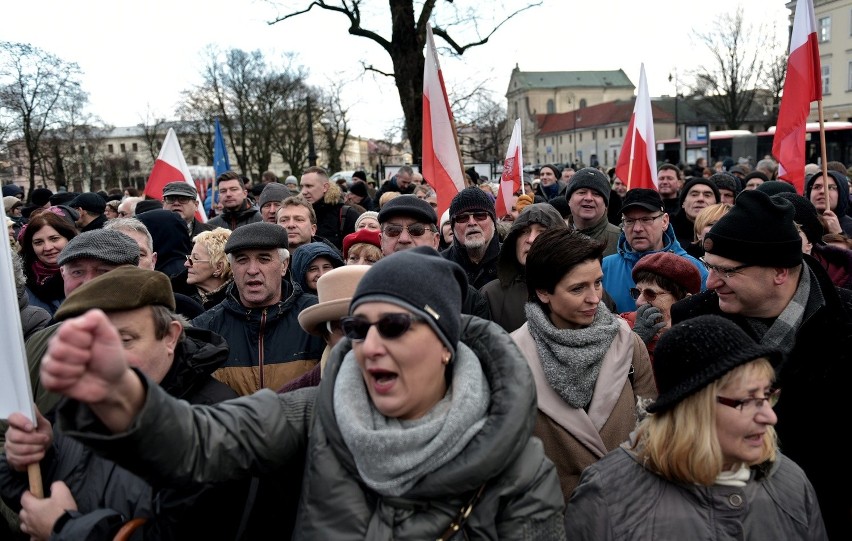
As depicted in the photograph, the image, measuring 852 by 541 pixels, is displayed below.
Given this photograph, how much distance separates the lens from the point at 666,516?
209 cm

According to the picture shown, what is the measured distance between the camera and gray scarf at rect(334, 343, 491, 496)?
68.1 inches

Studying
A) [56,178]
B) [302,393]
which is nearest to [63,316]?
[302,393]

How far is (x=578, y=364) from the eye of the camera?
108 inches

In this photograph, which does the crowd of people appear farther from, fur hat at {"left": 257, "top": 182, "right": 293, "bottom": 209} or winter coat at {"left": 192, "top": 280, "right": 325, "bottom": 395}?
fur hat at {"left": 257, "top": 182, "right": 293, "bottom": 209}

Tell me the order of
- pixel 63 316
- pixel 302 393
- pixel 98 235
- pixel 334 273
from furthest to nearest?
pixel 98 235, pixel 334 273, pixel 63 316, pixel 302 393

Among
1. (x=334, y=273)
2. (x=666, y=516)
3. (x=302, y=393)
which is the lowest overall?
(x=666, y=516)

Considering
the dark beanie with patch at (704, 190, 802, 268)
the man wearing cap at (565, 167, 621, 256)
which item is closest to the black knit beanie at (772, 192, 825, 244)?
the dark beanie with patch at (704, 190, 802, 268)

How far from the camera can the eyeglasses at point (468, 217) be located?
460 centimetres

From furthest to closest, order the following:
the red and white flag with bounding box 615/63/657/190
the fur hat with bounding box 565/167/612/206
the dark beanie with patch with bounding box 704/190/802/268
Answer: the red and white flag with bounding box 615/63/657/190, the fur hat with bounding box 565/167/612/206, the dark beanie with patch with bounding box 704/190/802/268

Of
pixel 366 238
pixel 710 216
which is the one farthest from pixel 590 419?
pixel 710 216

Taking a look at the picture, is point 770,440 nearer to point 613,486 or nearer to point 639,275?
point 613,486

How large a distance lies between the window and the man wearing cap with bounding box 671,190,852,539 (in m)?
59.3

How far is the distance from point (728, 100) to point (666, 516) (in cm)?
6029

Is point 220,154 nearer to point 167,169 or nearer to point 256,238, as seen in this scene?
point 167,169
